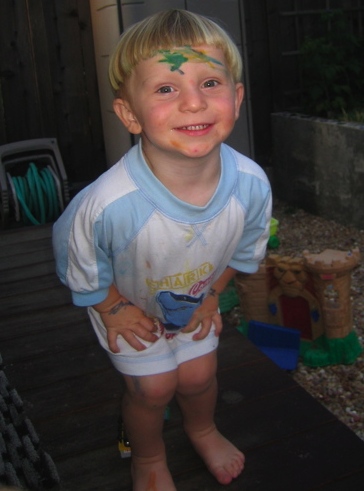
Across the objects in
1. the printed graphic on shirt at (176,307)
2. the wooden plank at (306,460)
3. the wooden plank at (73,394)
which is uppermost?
the printed graphic on shirt at (176,307)

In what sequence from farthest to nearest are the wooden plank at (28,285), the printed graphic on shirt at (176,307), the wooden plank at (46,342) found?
1. the wooden plank at (28,285)
2. the wooden plank at (46,342)
3. the printed graphic on shirt at (176,307)

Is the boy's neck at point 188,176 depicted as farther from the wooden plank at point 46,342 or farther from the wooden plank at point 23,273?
the wooden plank at point 23,273

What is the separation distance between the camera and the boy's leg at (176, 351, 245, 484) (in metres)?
1.98

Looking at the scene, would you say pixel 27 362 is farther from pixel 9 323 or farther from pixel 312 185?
pixel 312 185

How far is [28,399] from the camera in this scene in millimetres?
2492

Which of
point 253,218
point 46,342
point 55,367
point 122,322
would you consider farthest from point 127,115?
point 46,342

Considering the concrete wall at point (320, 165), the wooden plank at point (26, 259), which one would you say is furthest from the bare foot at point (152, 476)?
the concrete wall at point (320, 165)

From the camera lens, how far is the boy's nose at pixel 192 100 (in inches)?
63.5

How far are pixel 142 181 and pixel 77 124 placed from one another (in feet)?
15.0

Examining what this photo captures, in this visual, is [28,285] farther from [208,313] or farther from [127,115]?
[127,115]

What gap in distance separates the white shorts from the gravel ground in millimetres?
1132

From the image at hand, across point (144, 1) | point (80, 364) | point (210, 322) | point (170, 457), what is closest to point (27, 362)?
point (80, 364)

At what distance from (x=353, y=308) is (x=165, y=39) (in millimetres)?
2609

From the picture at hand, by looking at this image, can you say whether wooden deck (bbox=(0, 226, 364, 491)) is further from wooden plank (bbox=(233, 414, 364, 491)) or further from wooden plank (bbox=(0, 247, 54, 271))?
wooden plank (bbox=(0, 247, 54, 271))
